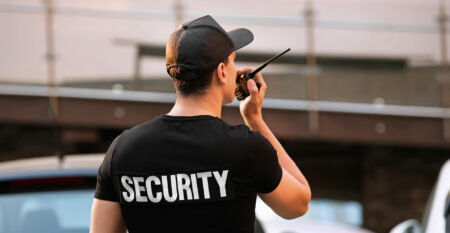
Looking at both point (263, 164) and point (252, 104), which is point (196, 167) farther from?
point (252, 104)

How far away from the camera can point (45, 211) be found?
3.37 metres

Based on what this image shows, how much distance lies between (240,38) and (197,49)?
8.2 inches

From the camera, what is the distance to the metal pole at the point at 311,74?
10562 millimetres

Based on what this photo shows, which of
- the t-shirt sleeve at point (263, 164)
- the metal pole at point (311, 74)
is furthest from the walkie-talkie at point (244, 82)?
the metal pole at point (311, 74)

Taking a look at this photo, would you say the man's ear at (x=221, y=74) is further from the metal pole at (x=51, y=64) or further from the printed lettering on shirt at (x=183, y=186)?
the metal pole at (x=51, y=64)

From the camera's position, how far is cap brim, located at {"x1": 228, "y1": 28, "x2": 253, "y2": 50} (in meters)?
2.27

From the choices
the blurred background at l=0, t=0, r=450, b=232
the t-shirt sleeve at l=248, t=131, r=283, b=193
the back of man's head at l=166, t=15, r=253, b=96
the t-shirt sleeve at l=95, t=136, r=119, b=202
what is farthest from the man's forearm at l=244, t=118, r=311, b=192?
the blurred background at l=0, t=0, r=450, b=232

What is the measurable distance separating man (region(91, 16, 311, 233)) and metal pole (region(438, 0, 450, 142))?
29.0 ft

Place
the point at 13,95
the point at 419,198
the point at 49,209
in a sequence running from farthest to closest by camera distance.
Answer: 1. the point at 419,198
2. the point at 13,95
3. the point at 49,209

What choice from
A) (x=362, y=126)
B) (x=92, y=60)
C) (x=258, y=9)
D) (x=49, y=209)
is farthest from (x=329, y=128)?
(x=49, y=209)

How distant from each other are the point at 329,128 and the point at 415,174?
219 centimetres

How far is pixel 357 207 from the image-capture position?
1209 centimetres

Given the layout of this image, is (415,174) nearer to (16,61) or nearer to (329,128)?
(329,128)

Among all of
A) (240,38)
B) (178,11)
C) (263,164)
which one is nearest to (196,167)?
(263,164)
